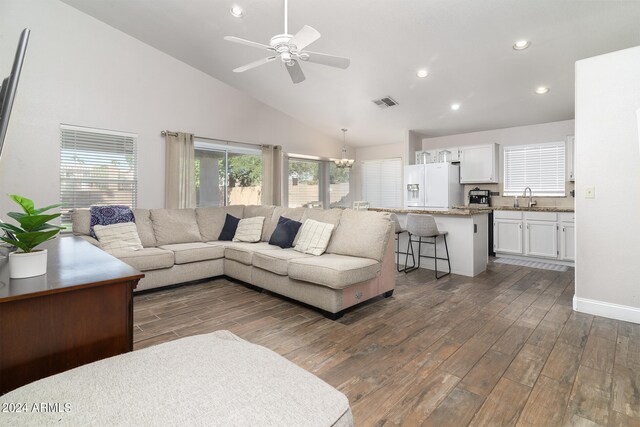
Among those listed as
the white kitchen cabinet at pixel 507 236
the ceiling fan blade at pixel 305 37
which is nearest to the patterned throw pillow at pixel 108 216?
the ceiling fan blade at pixel 305 37

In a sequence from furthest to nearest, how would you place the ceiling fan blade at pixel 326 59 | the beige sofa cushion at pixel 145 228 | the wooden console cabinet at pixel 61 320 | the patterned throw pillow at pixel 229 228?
the patterned throw pillow at pixel 229 228, the beige sofa cushion at pixel 145 228, the ceiling fan blade at pixel 326 59, the wooden console cabinet at pixel 61 320

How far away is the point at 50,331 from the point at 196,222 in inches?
140

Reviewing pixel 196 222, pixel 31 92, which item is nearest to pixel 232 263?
pixel 196 222

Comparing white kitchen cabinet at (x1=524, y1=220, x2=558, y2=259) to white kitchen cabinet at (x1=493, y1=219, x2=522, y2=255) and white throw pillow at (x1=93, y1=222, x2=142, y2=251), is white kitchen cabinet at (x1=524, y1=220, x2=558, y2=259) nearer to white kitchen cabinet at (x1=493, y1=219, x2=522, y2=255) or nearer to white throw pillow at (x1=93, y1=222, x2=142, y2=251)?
white kitchen cabinet at (x1=493, y1=219, x2=522, y2=255)

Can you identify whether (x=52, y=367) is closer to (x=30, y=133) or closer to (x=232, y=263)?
(x=232, y=263)

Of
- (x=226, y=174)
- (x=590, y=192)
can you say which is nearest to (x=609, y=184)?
(x=590, y=192)

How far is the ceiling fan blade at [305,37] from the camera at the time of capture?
7.75 ft

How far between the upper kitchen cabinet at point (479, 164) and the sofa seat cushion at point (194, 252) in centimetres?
486

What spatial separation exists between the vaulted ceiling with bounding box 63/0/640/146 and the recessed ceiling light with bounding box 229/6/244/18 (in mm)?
71

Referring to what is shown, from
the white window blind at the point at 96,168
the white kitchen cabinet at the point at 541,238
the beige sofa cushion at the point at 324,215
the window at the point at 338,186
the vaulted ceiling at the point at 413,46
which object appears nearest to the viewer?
the vaulted ceiling at the point at 413,46

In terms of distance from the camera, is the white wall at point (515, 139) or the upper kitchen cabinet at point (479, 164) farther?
the upper kitchen cabinet at point (479, 164)

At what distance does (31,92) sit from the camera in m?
3.89

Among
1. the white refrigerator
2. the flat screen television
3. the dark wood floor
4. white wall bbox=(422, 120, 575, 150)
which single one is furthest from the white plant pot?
white wall bbox=(422, 120, 575, 150)

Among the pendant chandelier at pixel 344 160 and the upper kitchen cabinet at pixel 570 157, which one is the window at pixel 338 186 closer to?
the pendant chandelier at pixel 344 160
